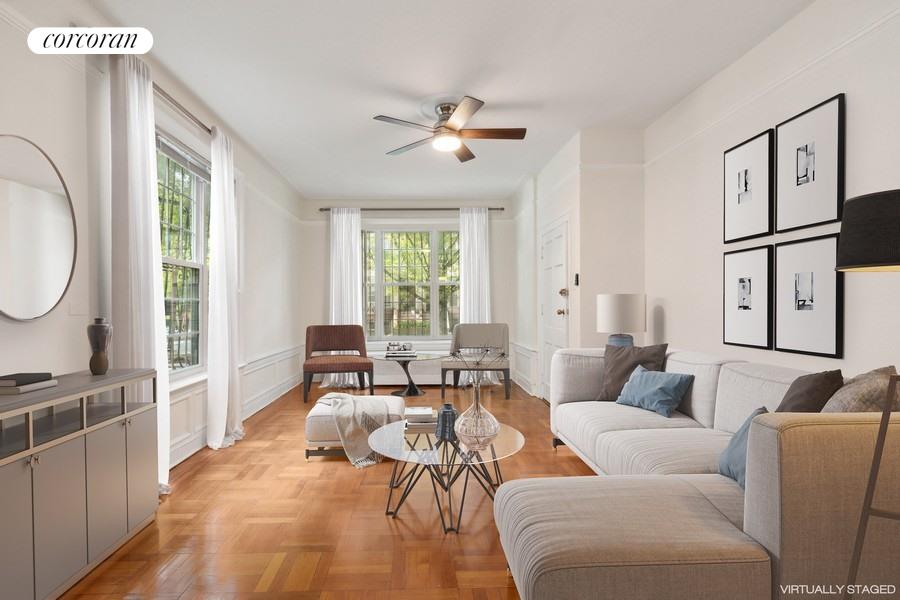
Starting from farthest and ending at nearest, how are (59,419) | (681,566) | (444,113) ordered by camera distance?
(444,113), (59,419), (681,566)

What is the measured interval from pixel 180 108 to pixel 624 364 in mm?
3514

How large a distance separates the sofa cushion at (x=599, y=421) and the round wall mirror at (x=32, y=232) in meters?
2.82

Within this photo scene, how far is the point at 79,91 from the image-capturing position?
2668 millimetres

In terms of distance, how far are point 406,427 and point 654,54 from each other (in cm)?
276

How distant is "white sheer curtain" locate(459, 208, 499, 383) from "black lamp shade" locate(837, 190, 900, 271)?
19.8 feet

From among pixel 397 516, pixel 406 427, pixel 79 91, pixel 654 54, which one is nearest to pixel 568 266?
pixel 654 54

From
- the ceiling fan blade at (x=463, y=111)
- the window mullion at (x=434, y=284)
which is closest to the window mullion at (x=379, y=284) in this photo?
the window mullion at (x=434, y=284)

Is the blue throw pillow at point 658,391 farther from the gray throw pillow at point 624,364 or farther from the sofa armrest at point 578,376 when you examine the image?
the sofa armrest at point 578,376

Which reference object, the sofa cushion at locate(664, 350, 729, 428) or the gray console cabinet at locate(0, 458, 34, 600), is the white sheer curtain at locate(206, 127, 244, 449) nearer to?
the gray console cabinet at locate(0, 458, 34, 600)

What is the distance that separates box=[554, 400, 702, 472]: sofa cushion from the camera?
9.60 feet

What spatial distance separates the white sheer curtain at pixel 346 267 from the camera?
735 centimetres

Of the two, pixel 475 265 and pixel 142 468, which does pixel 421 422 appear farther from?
pixel 475 265

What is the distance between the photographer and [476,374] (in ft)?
10.6

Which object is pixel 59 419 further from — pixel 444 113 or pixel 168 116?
pixel 444 113
